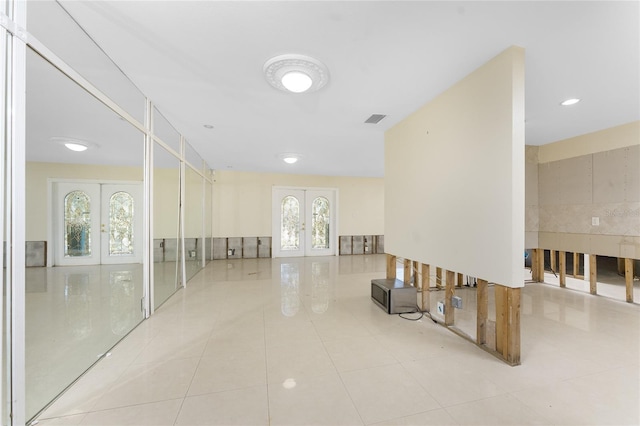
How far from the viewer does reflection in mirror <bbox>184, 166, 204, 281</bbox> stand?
444 cm

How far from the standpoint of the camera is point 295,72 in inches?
86.4

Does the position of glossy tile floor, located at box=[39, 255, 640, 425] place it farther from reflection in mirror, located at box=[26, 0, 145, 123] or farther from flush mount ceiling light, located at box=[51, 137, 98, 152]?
reflection in mirror, located at box=[26, 0, 145, 123]

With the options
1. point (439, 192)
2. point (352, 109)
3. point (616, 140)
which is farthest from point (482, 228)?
point (616, 140)

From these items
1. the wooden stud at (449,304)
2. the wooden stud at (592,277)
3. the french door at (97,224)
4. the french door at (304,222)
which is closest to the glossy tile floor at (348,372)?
the wooden stud at (449,304)

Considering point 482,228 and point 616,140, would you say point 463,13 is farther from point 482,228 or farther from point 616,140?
point 616,140

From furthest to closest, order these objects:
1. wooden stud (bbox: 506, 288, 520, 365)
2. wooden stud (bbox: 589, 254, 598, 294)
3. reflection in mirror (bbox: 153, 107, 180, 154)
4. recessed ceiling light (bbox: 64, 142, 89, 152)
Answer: wooden stud (bbox: 589, 254, 598, 294) < reflection in mirror (bbox: 153, 107, 180, 154) < recessed ceiling light (bbox: 64, 142, 89, 152) < wooden stud (bbox: 506, 288, 520, 365)

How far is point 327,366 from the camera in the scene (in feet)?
6.52

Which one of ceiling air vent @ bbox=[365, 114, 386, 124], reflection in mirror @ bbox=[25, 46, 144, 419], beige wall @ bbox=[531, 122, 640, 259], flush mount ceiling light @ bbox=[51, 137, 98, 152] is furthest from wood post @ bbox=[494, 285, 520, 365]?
flush mount ceiling light @ bbox=[51, 137, 98, 152]

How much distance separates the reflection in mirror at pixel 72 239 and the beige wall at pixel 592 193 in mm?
6549

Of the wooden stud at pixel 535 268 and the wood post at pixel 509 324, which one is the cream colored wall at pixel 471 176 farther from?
the wooden stud at pixel 535 268

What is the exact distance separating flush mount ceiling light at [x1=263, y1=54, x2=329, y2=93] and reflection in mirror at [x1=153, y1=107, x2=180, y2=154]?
5.65ft

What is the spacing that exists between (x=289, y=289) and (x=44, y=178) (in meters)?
3.26

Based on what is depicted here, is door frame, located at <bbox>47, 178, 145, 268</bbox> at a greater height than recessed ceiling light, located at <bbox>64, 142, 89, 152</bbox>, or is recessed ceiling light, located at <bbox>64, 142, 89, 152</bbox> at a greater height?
recessed ceiling light, located at <bbox>64, 142, 89, 152</bbox>

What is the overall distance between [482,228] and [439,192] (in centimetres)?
66
